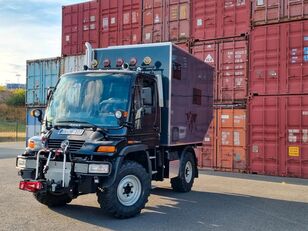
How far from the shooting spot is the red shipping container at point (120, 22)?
16.3m

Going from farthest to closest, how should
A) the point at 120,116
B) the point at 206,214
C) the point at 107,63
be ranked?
the point at 107,63
the point at 206,214
the point at 120,116

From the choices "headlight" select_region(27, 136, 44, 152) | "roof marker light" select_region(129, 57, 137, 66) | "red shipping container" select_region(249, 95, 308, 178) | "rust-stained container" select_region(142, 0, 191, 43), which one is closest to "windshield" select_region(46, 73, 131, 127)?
"headlight" select_region(27, 136, 44, 152)

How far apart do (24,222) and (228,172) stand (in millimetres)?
8852

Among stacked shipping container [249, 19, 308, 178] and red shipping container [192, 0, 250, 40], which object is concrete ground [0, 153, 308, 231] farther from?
red shipping container [192, 0, 250, 40]

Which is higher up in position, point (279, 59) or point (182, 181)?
point (279, 59)

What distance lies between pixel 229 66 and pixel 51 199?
8665 millimetres

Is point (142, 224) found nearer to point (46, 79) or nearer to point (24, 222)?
point (24, 222)

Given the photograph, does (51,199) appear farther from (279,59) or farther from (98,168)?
(279,59)

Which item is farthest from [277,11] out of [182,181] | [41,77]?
[41,77]

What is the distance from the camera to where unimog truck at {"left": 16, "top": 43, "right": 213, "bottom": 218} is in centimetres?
659

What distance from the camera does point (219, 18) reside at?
47.4 feet

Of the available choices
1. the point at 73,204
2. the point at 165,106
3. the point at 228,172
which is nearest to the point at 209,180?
the point at 228,172

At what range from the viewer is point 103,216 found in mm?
7070

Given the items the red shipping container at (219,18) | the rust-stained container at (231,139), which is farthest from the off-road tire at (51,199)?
the red shipping container at (219,18)
